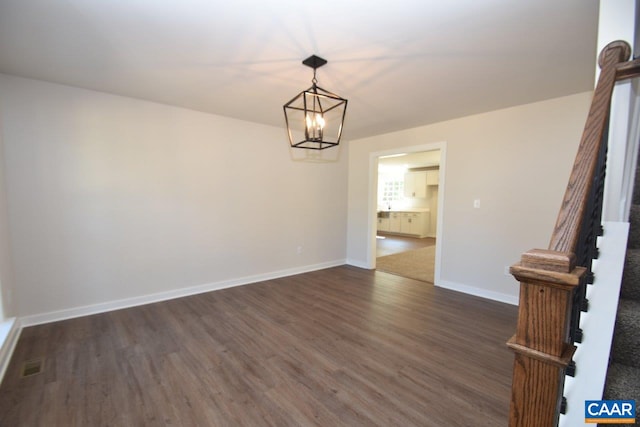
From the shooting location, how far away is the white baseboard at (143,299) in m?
2.87

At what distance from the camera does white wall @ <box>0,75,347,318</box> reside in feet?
9.04

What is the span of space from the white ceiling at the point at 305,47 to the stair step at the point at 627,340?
1705mm

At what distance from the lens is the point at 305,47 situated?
208cm

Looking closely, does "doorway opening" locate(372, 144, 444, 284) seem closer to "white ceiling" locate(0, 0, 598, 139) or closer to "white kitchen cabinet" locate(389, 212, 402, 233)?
"white kitchen cabinet" locate(389, 212, 402, 233)

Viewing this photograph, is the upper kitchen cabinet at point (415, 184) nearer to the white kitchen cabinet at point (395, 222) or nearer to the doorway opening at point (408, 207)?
the doorway opening at point (408, 207)

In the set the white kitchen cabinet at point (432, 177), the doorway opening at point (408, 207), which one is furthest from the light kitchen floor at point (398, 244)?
the white kitchen cabinet at point (432, 177)

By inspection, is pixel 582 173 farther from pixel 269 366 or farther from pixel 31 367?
pixel 31 367

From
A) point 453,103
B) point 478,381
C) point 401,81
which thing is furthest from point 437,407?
point 453,103

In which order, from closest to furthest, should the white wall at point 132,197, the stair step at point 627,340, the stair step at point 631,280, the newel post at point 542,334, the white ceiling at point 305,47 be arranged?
the newel post at point 542,334
the stair step at point 627,340
the stair step at point 631,280
the white ceiling at point 305,47
the white wall at point 132,197

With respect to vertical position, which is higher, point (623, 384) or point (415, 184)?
point (415, 184)

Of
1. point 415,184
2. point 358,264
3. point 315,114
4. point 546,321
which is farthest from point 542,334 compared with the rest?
point 415,184

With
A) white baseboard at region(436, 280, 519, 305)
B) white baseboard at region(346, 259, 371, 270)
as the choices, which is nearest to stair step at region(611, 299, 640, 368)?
white baseboard at region(436, 280, 519, 305)

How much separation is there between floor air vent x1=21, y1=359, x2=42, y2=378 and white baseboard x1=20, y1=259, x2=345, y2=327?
81cm

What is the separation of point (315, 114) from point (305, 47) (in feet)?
1.72
